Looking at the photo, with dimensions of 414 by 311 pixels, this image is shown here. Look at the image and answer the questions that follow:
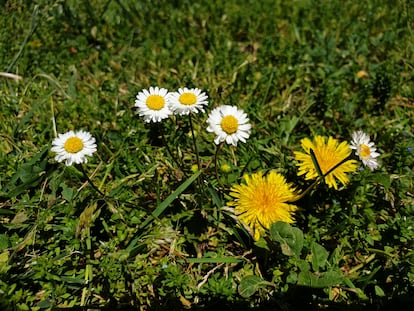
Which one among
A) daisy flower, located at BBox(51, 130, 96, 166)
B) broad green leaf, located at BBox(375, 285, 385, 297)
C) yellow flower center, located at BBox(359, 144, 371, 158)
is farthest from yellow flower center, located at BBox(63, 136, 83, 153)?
broad green leaf, located at BBox(375, 285, 385, 297)

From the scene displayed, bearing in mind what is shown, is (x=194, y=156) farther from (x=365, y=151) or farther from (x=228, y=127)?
(x=365, y=151)

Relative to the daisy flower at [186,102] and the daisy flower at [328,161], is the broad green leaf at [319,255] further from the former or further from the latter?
the daisy flower at [186,102]

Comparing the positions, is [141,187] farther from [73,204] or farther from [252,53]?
[252,53]

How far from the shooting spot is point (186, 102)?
1814mm

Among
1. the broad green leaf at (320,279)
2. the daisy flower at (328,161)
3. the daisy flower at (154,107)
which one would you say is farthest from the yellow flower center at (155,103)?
the broad green leaf at (320,279)

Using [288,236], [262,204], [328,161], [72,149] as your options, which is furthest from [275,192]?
[72,149]

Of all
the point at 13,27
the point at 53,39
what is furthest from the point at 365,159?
the point at 13,27

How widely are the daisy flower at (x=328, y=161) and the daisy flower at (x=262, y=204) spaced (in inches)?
5.6

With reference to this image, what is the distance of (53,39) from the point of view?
9.93 ft

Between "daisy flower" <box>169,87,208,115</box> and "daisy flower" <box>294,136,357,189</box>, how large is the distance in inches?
21.2

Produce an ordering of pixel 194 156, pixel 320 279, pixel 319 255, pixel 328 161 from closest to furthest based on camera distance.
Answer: pixel 320 279
pixel 319 255
pixel 328 161
pixel 194 156

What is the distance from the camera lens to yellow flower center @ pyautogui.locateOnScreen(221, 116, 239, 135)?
1.77m

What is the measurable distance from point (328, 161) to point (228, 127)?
21.6 inches

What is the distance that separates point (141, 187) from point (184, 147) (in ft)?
1.16
